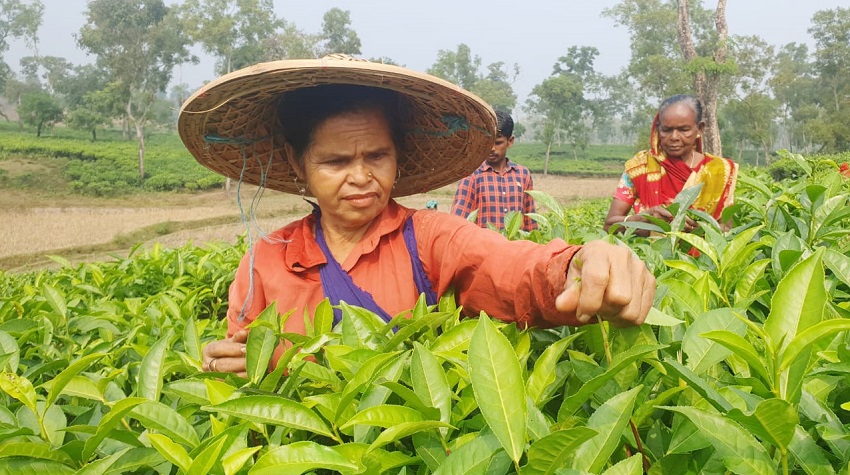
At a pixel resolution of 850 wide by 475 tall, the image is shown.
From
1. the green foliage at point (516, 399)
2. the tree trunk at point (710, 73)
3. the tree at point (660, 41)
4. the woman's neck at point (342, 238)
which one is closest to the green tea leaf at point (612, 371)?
the green foliage at point (516, 399)

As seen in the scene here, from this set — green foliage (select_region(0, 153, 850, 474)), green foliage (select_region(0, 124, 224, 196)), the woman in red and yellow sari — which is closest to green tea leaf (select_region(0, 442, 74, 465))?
green foliage (select_region(0, 153, 850, 474))

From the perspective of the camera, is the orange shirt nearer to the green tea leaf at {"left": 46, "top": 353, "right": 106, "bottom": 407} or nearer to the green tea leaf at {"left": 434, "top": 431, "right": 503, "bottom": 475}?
the green tea leaf at {"left": 46, "top": 353, "right": 106, "bottom": 407}

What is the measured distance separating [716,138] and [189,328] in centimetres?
1565

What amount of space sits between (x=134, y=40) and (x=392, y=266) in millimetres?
29108

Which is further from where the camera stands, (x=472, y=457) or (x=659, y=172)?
(x=659, y=172)

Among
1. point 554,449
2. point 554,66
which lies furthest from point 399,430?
point 554,66

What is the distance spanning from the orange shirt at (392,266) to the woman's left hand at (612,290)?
31cm

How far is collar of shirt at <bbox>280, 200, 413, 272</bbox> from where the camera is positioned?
144 cm

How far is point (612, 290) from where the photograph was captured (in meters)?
0.70

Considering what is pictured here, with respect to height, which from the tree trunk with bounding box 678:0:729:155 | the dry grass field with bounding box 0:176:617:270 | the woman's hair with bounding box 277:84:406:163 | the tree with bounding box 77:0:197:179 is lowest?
the dry grass field with bounding box 0:176:617:270

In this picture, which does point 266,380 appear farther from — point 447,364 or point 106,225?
point 106,225

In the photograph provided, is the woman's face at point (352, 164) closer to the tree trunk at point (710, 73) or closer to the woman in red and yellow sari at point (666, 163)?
the woman in red and yellow sari at point (666, 163)

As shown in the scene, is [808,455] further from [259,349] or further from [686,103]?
[686,103]

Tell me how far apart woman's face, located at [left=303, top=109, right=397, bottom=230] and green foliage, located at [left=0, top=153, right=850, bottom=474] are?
0.44m
